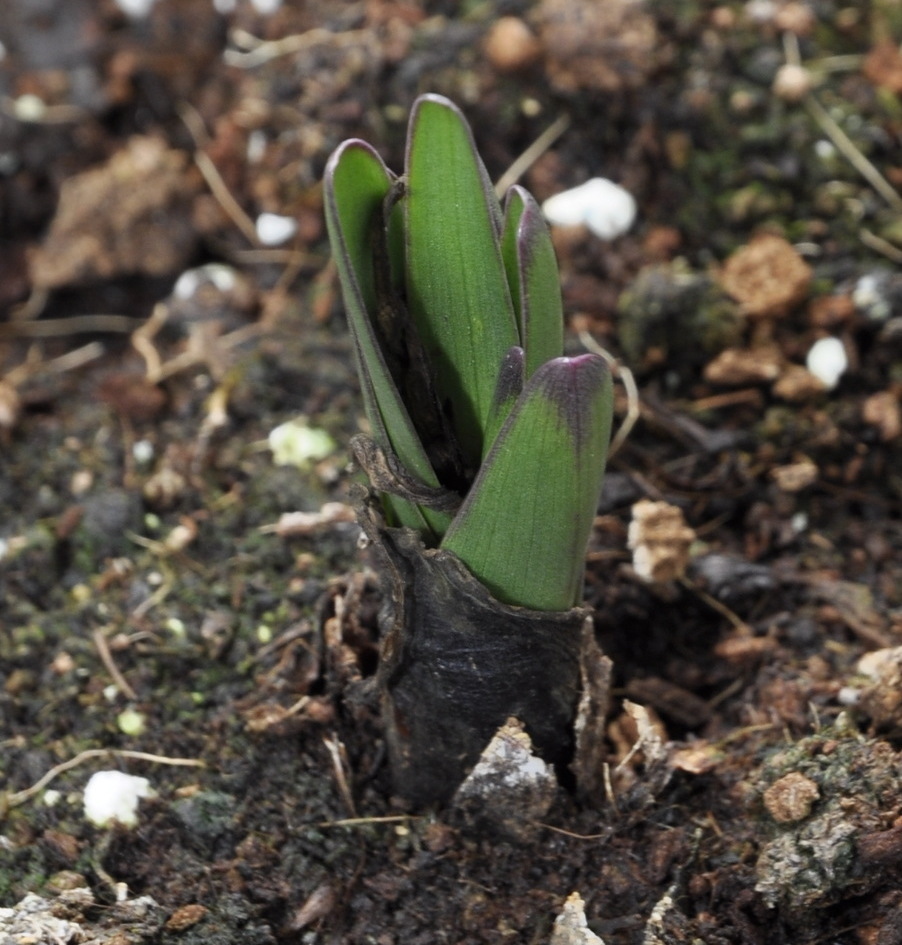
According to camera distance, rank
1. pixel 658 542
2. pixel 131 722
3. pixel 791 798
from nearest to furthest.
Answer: pixel 791 798 < pixel 131 722 < pixel 658 542

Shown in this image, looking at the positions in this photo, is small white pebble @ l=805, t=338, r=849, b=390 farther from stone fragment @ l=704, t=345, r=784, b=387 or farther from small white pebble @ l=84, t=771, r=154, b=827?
small white pebble @ l=84, t=771, r=154, b=827

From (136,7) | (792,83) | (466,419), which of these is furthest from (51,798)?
(136,7)

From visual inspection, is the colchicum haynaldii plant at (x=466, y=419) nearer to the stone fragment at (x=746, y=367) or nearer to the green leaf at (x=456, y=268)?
the green leaf at (x=456, y=268)

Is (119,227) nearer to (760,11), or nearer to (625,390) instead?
(625,390)

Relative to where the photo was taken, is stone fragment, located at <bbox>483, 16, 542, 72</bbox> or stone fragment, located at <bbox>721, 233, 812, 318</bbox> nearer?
stone fragment, located at <bbox>721, 233, 812, 318</bbox>

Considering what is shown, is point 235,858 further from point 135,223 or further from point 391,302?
point 135,223

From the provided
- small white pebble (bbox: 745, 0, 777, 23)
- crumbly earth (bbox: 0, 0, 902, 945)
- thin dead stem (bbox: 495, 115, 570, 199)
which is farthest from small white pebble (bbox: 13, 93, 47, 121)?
small white pebble (bbox: 745, 0, 777, 23)
